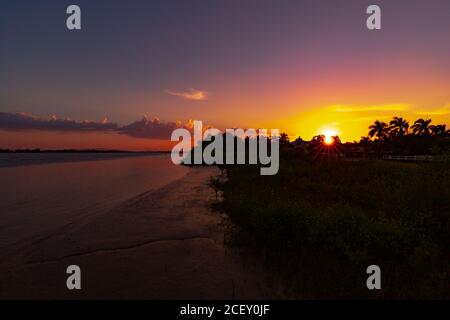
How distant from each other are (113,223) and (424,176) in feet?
49.2

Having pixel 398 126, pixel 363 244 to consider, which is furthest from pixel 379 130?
pixel 363 244

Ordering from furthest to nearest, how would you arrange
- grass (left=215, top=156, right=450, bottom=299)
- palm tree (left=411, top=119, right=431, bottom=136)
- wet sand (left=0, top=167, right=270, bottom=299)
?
1. palm tree (left=411, top=119, right=431, bottom=136)
2. wet sand (left=0, top=167, right=270, bottom=299)
3. grass (left=215, top=156, right=450, bottom=299)

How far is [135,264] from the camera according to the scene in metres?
10.2

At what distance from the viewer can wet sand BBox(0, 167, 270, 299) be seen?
8164 millimetres

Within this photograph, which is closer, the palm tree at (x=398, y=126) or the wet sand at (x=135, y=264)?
the wet sand at (x=135, y=264)

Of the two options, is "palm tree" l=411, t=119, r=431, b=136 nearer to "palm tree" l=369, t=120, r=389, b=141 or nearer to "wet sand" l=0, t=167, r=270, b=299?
"palm tree" l=369, t=120, r=389, b=141

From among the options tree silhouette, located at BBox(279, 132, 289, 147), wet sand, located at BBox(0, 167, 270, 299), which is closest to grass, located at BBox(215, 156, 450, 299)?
wet sand, located at BBox(0, 167, 270, 299)

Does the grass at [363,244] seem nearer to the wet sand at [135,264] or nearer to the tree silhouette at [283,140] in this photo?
the wet sand at [135,264]

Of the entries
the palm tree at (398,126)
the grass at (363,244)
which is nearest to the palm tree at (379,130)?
the palm tree at (398,126)

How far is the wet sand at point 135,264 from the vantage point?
8164 mm

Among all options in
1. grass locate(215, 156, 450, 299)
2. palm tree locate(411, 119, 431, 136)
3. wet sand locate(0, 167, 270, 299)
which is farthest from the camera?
palm tree locate(411, 119, 431, 136)

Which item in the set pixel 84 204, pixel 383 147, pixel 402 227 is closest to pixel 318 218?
pixel 402 227

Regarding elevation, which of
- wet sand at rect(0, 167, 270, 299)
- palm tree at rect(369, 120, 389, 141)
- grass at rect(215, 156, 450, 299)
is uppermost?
palm tree at rect(369, 120, 389, 141)
